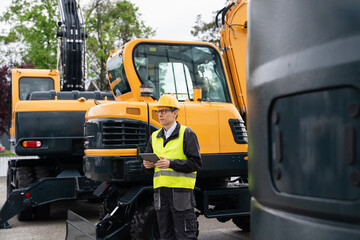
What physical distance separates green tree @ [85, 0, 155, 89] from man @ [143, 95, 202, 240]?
25.0 m

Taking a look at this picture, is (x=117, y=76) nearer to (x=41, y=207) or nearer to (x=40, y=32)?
(x=41, y=207)

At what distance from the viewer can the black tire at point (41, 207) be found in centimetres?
916

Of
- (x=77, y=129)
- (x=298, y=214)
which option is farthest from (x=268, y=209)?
(x=77, y=129)

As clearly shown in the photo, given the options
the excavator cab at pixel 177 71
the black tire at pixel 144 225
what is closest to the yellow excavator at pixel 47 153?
the excavator cab at pixel 177 71

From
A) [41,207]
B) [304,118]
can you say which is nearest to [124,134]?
[41,207]

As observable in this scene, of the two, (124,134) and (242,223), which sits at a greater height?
(124,134)

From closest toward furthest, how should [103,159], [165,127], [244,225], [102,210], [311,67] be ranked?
1. [311,67]
2. [165,127]
3. [103,159]
4. [102,210]
5. [244,225]

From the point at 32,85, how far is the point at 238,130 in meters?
7.04

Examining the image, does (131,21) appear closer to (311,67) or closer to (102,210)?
(102,210)

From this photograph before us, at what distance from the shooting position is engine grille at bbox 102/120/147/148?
19.2ft

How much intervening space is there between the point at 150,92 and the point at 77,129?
2990 mm

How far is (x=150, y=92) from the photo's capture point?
20.1 feet

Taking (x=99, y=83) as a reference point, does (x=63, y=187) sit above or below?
below

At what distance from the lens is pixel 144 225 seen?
564cm
